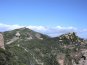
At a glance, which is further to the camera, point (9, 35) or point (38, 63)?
point (9, 35)

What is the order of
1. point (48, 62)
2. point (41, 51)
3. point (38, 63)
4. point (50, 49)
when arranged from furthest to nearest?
1. point (50, 49)
2. point (41, 51)
3. point (48, 62)
4. point (38, 63)

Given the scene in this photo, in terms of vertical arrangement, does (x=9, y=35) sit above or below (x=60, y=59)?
above

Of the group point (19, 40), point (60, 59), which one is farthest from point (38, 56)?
point (19, 40)

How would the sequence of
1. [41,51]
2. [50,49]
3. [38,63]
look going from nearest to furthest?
[38,63], [41,51], [50,49]

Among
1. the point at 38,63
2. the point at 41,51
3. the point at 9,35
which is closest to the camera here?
the point at 38,63

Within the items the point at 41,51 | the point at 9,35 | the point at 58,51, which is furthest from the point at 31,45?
the point at 9,35

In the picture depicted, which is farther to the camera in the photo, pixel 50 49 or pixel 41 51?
pixel 50 49

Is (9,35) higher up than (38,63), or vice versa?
(9,35)

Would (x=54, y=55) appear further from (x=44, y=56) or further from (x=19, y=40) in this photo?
(x=19, y=40)

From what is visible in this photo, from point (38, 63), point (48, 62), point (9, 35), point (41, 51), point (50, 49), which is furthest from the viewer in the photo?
point (9, 35)
